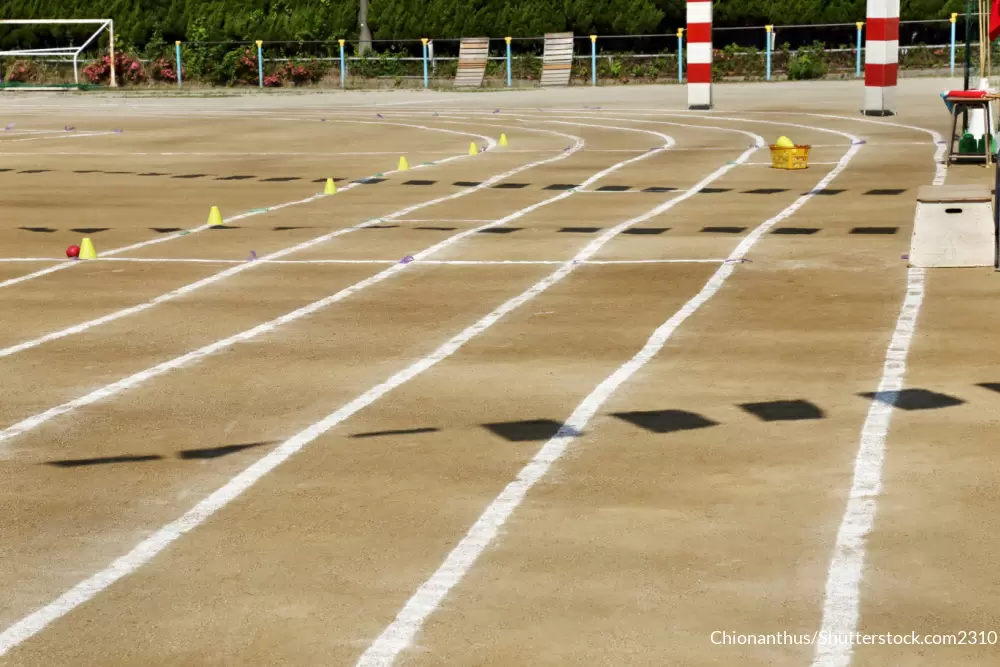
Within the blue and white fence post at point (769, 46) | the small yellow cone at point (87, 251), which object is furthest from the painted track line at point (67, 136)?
the blue and white fence post at point (769, 46)

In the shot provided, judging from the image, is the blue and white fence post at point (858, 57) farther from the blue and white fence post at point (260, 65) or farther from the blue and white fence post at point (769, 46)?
the blue and white fence post at point (260, 65)

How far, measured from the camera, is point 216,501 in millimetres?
7812

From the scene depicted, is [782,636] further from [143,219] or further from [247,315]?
[143,219]

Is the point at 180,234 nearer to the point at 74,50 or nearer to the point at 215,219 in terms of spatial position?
the point at 215,219

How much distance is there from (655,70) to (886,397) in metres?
42.2

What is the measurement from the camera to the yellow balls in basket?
2302 centimetres

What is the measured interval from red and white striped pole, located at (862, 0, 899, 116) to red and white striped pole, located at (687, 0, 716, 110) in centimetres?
437

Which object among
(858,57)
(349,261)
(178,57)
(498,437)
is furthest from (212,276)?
(178,57)

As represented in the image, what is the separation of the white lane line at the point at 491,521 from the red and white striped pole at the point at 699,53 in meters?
25.1

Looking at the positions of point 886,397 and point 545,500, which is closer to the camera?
point 545,500

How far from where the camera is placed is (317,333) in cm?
1199

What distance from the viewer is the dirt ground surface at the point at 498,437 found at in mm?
6242

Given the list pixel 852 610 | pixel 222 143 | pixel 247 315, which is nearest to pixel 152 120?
pixel 222 143

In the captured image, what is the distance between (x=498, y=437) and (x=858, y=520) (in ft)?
7.29
